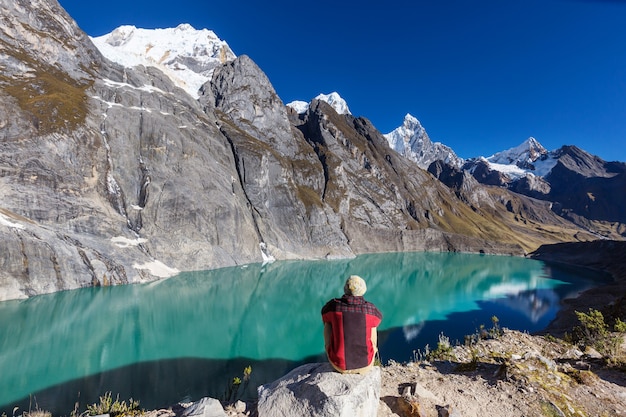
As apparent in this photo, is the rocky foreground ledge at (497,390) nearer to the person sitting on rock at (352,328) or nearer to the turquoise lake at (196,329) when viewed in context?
the person sitting on rock at (352,328)

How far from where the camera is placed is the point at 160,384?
18.7 meters

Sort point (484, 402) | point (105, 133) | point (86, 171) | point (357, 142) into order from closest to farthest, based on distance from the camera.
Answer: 1. point (484, 402)
2. point (86, 171)
3. point (105, 133)
4. point (357, 142)

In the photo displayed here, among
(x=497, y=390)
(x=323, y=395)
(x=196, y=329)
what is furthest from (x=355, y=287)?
(x=196, y=329)

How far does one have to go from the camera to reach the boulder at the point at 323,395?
7199mm

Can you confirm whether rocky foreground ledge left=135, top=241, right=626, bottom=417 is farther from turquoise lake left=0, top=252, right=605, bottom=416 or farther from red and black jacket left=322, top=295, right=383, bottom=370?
turquoise lake left=0, top=252, right=605, bottom=416

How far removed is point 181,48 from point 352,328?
205 metres

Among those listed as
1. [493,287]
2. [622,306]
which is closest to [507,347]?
[622,306]

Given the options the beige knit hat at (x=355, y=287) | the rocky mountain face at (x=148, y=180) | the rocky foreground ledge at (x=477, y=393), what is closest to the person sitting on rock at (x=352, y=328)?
the beige knit hat at (x=355, y=287)

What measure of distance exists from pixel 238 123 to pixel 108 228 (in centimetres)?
8031

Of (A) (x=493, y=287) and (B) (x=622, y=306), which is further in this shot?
(A) (x=493, y=287)

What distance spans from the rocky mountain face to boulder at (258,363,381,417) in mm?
42338

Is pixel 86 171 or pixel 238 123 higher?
pixel 238 123

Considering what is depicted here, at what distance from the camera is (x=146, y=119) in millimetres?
79750

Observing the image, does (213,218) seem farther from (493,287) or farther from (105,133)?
(493,287)
